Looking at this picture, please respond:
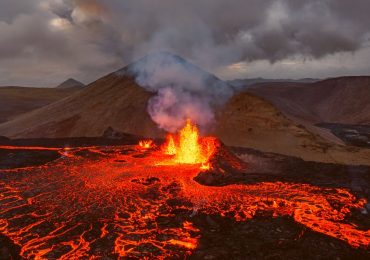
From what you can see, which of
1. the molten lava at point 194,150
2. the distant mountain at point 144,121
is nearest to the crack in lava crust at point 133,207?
the molten lava at point 194,150

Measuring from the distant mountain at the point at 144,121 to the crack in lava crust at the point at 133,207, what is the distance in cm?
1346

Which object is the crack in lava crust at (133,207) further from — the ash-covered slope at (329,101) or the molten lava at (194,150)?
the ash-covered slope at (329,101)

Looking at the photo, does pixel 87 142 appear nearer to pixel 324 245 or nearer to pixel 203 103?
pixel 203 103

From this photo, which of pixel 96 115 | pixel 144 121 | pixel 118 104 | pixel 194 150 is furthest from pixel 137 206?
pixel 118 104

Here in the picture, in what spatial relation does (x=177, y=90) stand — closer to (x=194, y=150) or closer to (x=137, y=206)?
(x=194, y=150)

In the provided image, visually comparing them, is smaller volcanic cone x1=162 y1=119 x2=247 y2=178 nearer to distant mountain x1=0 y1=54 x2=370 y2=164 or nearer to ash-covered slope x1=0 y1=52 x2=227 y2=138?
distant mountain x1=0 y1=54 x2=370 y2=164

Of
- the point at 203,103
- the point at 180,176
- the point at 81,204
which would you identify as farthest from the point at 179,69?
the point at 81,204

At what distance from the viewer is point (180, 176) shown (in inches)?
843

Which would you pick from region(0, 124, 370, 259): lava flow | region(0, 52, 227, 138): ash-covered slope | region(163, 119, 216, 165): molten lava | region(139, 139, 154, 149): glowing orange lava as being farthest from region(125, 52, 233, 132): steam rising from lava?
region(0, 124, 370, 259): lava flow

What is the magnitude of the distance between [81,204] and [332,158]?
22260 millimetres

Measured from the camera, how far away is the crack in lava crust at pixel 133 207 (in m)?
13.1

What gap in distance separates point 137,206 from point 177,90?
28049mm

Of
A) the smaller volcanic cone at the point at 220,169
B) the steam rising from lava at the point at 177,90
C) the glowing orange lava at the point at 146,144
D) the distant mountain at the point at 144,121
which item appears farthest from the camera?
the steam rising from lava at the point at 177,90

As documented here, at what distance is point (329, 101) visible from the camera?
11788 centimetres
